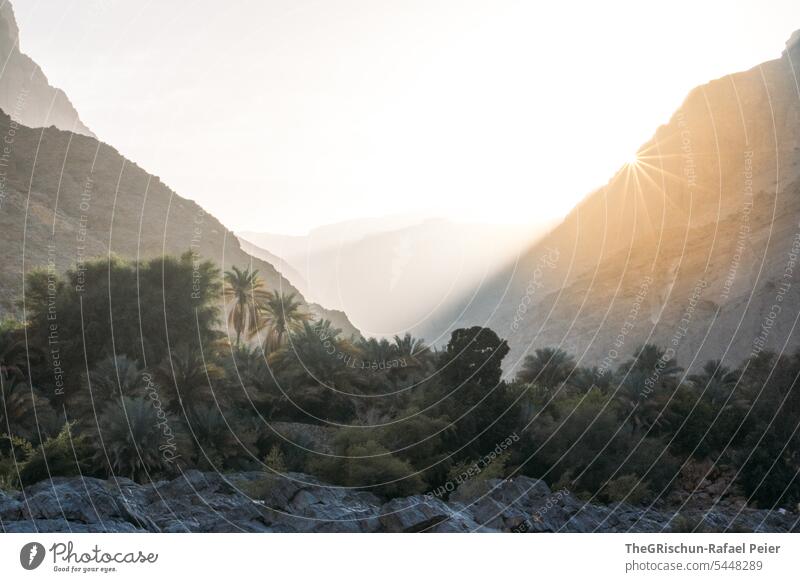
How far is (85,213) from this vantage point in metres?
110

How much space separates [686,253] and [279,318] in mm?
75845

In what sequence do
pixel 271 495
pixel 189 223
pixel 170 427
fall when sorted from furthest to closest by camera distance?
pixel 189 223 < pixel 170 427 < pixel 271 495

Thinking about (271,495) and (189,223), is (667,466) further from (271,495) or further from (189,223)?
(189,223)

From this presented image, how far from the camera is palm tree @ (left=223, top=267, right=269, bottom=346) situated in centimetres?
6688

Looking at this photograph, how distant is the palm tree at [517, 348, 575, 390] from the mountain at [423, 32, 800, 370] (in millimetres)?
29310

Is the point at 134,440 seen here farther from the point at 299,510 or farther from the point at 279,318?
the point at 279,318

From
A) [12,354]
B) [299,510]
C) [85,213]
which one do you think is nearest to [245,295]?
[12,354]

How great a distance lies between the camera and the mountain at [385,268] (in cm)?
6931

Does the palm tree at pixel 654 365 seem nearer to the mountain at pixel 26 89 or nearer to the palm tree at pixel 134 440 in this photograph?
the palm tree at pixel 134 440

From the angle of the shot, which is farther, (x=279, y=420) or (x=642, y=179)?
(x=642, y=179)

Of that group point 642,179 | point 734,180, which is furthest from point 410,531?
point 642,179

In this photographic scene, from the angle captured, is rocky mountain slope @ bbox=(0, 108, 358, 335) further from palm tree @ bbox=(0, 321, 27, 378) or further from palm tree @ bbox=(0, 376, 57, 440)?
palm tree @ bbox=(0, 376, 57, 440)

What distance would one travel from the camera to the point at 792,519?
4300cm
